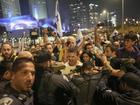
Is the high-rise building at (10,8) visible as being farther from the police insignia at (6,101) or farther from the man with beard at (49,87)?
the police insignia at (6,101)

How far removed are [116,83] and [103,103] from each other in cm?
55

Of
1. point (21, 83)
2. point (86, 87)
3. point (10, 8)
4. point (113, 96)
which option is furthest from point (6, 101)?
point (10, 8)

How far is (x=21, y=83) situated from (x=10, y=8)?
89.8 meters

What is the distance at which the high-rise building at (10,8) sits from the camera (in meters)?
83.8

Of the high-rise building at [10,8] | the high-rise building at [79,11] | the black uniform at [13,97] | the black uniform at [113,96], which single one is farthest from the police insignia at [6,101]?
the high-rise building at [79,11]

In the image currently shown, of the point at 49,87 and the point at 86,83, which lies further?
the point at 49,87

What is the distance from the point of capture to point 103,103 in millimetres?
5070

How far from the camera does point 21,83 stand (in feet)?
10.9

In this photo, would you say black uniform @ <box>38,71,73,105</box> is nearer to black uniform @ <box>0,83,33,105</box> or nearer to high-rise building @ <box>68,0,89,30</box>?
black uniform @ <box>0,83,33,105</box>

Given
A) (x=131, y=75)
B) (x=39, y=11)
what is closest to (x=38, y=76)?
(x=131, y=75)

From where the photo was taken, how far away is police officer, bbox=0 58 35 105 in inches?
125

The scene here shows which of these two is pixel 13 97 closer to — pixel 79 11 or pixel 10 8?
pixel 10 8

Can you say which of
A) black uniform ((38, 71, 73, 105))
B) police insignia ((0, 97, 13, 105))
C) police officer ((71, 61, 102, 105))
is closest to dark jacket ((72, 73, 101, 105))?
police officer ((71, 61, 102, 105))

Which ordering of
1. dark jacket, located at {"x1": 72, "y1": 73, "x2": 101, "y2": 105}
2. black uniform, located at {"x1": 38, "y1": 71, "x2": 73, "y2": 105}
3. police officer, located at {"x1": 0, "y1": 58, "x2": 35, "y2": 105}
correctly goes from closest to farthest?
1. police officer, located at {"x1": 0, "y1": 58, "x2": 35, "y2": 105}
2. dark jacket, located at {"x1": 72, "y1": 73, "x2": 101, "y2": 105}
3. black uniform, located at {"x1": 38, "y1": 71, "x2": 73, "y2": 105}
